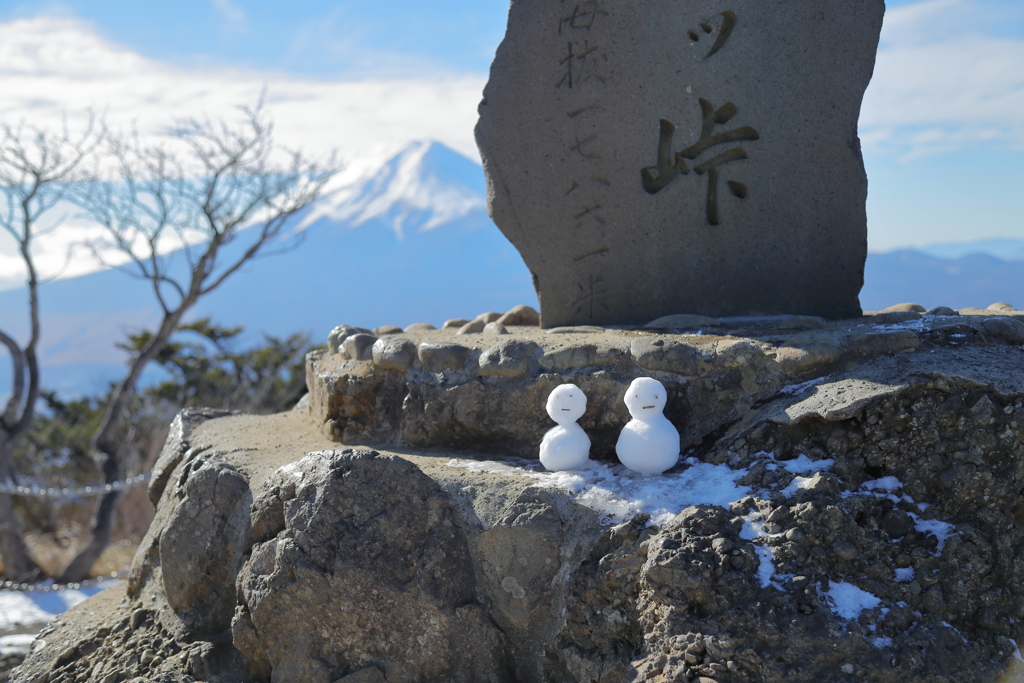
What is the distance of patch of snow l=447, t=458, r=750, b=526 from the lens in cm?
249

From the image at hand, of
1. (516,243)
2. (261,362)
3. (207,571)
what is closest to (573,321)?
(516,243)

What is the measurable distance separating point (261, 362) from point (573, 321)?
827 centimetres

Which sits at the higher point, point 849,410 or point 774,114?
point 774,114

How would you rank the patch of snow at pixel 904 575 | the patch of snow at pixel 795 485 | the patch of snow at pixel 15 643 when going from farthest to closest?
the patch of snow at pixel 15 643 < the patch of snow at pixel 795 485 < the patch of snow at pixel 904 575

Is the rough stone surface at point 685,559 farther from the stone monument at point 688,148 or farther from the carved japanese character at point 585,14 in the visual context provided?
the carved japanese character at point 585,14

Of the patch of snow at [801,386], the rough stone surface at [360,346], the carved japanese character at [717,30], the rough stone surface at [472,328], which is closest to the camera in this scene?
the patch of snow at [801,386]

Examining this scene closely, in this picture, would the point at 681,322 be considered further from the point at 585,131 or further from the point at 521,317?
the point at 521,317

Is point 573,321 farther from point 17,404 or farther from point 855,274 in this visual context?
point 17,404

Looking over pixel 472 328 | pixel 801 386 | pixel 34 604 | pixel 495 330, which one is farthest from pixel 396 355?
pixel 34 604

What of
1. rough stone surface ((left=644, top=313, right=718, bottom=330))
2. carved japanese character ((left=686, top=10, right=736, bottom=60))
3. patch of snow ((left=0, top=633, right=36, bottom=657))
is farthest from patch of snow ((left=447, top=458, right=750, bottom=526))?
patch of snow ((left=0, top=633, right=36, bottom=657))

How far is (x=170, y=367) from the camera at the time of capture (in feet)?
35.6

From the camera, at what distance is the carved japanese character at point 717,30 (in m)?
3.70

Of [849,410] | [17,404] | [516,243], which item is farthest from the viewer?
[17,404]

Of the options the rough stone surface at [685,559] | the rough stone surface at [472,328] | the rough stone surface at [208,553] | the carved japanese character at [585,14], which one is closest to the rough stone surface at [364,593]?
the rough stone surface at [685,559]
